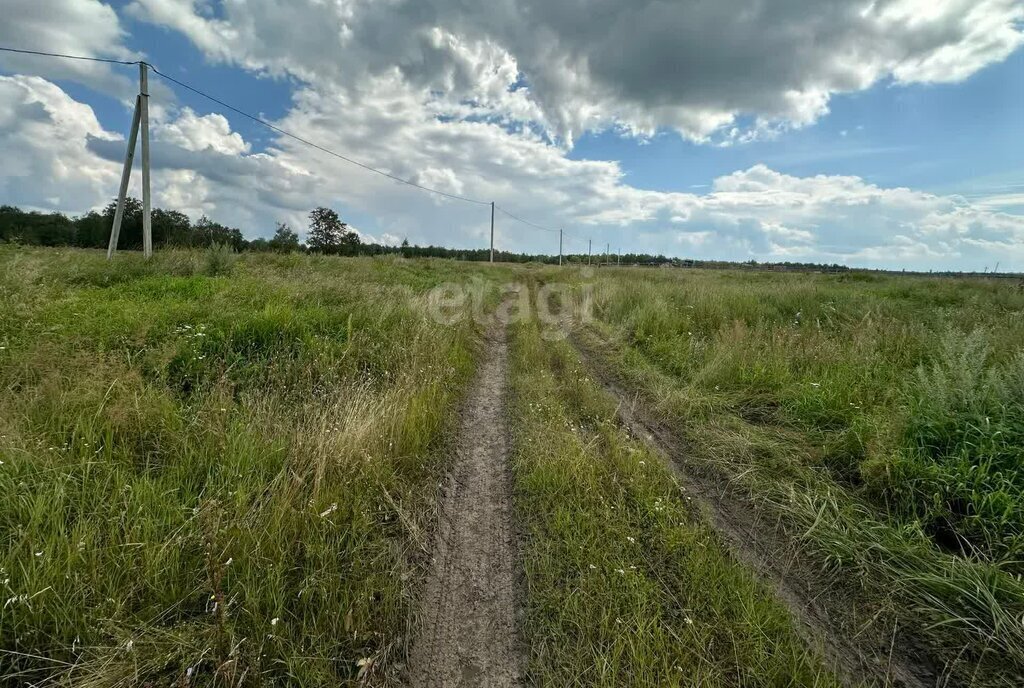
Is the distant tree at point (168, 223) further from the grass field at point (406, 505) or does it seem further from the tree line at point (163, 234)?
the grass field at point (406, 505)

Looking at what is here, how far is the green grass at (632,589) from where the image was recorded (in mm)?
1957

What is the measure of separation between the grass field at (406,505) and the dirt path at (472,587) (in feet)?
0.35

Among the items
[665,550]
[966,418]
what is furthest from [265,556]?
[966,418]

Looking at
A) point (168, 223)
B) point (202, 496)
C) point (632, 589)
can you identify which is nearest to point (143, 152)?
point (202, 496)

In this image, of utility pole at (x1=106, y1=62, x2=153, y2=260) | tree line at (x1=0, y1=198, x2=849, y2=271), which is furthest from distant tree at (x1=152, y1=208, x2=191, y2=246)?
utility pole at (x1=106, y1=62, x2=153, y2=260)

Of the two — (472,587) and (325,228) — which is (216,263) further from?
(325,228)

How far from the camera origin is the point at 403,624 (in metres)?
2.23

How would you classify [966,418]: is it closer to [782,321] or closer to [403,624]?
[403,624]

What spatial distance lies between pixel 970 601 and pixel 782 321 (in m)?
8.59

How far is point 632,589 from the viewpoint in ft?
7.74

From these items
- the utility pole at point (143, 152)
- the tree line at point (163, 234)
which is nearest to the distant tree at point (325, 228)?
the tree line at point (163, 234)

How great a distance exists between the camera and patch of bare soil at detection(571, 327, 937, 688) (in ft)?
6.63

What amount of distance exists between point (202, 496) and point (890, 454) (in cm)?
553

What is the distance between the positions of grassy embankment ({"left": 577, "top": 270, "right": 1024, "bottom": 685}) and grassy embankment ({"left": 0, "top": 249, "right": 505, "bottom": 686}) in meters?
2.95
